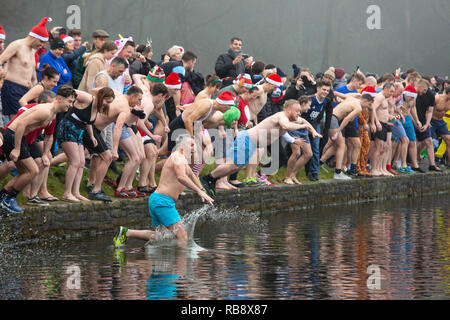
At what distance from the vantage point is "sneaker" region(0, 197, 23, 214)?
38.0 ft

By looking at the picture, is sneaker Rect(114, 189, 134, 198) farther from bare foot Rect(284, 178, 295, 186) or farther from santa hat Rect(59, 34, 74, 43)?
bare foot Rect(284, 178, 295, 186)

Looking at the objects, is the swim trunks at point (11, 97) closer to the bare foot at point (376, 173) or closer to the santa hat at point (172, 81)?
the santa hat at point (172, 81)

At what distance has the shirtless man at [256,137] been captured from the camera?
1534cm

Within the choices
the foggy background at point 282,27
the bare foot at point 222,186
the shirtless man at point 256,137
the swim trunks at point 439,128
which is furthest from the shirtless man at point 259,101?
the swim trunks at point 439,128

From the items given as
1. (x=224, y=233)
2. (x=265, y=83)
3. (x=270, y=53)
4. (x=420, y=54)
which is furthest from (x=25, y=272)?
(x=420, y=54)

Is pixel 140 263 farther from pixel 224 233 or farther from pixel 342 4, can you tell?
pixel 342 4

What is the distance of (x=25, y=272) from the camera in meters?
9.63

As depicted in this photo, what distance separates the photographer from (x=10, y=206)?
11.6 m

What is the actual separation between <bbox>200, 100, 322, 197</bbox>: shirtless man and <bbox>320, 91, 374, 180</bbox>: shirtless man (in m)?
2.79

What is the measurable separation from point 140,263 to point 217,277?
1.37 m

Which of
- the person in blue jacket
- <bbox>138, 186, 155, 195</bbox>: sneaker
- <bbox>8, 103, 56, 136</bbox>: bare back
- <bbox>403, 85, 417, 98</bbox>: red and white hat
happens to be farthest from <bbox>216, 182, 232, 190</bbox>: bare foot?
<bbox>403, 85, 417, 98</bbox>: red and white hat

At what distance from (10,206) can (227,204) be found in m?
4.98

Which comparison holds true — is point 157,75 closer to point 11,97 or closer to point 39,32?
point 39,32

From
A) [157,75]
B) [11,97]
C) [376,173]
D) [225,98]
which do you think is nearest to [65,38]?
[157,75]
